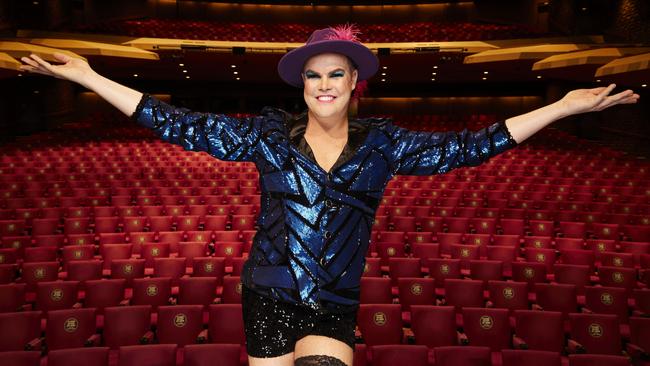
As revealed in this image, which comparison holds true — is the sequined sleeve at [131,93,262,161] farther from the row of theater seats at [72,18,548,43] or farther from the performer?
the row of theater seats at [72,18,548,43]

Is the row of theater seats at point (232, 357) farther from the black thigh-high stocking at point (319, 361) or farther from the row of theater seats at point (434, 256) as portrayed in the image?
the black thigh-high stocking at point (319, 361)

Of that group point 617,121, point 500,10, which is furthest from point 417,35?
point 617,121

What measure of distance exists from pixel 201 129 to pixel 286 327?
1.87ft

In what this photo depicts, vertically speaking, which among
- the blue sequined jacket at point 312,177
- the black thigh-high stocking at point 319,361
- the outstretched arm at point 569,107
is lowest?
the black thigh-high stocking at point 319,361

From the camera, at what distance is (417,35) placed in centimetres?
1630

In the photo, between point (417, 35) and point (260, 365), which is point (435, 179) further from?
point (417, 35)

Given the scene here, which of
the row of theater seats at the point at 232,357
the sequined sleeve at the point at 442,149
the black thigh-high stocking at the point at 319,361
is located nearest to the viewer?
the black thigh-high stocking at the point at 319,361

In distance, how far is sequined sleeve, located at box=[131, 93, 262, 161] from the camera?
4.16ft

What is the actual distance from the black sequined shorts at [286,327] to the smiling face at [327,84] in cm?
50

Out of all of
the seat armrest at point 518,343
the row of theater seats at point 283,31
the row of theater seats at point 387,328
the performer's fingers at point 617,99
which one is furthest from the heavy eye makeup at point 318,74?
the row of theater seats at point 283,31

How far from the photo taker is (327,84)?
1258 millimetres

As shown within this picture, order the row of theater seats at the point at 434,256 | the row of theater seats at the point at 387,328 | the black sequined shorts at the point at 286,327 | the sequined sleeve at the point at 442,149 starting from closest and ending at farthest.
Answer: the black sequined shorts at the point at 286,327 < the sequined sleeve at the point at 442,149 < the row of theater seats at the point at 387,328 < the row of theater seats at the point at 434,256

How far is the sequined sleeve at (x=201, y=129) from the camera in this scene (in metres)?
1.27

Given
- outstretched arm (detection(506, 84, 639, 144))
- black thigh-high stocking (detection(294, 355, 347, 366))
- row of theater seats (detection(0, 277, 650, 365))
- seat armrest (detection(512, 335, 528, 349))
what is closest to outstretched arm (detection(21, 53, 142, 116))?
black thigh-high stocking (detection(294, 355, 347, 366))
